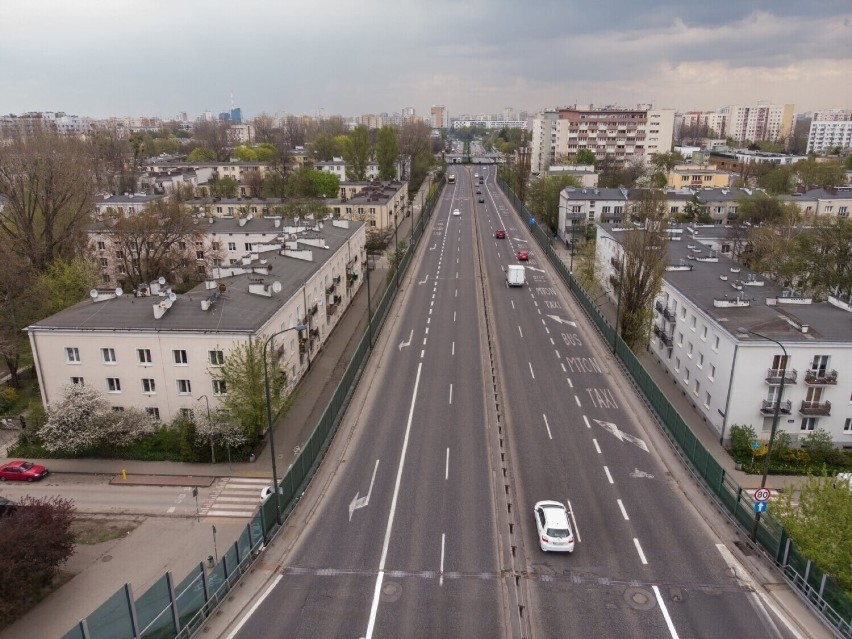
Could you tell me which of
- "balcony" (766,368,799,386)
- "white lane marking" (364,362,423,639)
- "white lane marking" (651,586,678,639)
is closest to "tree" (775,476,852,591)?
"white lane marking" (651,586,678,639)

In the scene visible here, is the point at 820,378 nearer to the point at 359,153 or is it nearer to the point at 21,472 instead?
the point at 21,472

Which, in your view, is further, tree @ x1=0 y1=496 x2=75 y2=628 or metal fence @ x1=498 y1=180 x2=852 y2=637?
tree @ x1=0 y1=496 x2=75 y2=628

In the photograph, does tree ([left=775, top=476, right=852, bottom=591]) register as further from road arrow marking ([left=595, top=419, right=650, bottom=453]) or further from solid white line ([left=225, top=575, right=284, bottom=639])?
solid white line ([left=225, top=575, right=284, bottom=639])

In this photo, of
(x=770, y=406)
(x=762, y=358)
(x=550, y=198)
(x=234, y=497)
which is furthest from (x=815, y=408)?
(x=550, y=198)

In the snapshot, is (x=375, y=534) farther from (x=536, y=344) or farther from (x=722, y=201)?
(x=722, y=201)

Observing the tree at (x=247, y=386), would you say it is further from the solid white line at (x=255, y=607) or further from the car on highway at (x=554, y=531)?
the car on highway at (x=554, y=531)

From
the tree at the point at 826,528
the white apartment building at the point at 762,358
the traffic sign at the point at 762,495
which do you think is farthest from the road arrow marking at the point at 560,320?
the tree at the point at 826,528
